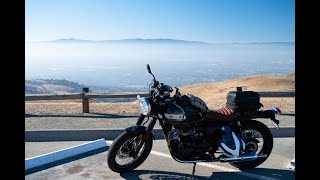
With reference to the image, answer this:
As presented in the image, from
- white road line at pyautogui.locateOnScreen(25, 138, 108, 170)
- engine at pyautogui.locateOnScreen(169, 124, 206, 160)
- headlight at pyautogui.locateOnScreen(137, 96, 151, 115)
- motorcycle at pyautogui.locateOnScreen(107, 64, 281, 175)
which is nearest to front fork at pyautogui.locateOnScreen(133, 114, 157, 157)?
motorcycle at pyautogui.locateOnScreen(107, 64, 281, 175)

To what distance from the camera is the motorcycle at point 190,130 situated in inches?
220

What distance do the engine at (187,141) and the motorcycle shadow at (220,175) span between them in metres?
0.31

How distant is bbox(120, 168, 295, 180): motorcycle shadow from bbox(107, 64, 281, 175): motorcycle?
0.48ft

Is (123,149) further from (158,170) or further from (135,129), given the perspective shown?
(158,170)

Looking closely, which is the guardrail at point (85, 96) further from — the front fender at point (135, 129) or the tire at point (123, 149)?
the front fender at point (135, 129)

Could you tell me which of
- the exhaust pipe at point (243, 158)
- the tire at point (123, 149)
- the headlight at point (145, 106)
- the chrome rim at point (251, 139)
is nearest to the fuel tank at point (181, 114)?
the headlight at point (145, 106)

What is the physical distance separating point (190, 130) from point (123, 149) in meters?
0.94

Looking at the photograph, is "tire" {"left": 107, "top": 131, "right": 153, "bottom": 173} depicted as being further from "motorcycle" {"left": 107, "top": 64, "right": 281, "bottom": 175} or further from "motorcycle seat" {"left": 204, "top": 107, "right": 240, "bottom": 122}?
"motorcycle seat" {"left": 204, "top": 107, "right": 240, "bottom": 122}

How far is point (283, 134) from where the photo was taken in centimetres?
807

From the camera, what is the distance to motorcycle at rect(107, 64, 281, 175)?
558cm

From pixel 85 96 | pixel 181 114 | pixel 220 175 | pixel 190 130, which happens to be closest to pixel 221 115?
pixel 190 130

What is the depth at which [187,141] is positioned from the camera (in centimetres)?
Answer: 564
